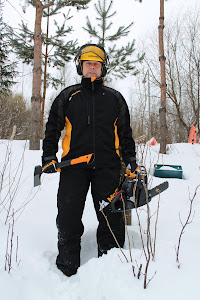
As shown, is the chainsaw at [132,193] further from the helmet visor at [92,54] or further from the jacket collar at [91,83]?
the helmet visor at [92,54]

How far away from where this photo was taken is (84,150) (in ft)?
5.56

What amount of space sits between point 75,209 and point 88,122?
0.69 meters

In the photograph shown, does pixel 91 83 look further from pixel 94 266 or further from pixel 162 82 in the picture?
pixel 162 82

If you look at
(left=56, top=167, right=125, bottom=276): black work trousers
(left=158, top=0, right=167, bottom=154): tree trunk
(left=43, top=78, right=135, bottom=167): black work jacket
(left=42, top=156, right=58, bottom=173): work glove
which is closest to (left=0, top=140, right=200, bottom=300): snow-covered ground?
(left=56, top=167, right=125, bottom=276): black work trousers

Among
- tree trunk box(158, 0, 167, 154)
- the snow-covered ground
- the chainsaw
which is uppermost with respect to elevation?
tree trunk box(158, 0, 167, 154)

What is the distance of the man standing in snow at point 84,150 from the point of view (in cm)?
169

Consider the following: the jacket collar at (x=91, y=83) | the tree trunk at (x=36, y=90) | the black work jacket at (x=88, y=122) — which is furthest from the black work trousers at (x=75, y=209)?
the tree trunk at (x=36, y=90)

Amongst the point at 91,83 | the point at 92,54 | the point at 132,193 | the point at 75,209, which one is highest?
the point at 92,54

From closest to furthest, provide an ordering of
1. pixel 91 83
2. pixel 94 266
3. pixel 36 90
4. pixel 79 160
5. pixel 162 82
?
1. pixel 94 266
2. pixel 79 160
3. pixel 91 83
4. pixel 36 90
5. pixel 162 82

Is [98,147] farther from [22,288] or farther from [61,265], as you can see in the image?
[22,288]

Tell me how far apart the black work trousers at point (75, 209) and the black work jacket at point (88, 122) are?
4.5 inches

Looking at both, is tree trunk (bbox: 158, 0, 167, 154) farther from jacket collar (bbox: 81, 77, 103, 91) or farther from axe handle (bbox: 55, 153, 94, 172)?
axe handle (bbox: 55, 153, 94, 172)

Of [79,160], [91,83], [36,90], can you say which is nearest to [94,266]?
[79,160]

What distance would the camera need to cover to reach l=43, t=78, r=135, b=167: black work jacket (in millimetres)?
1699
